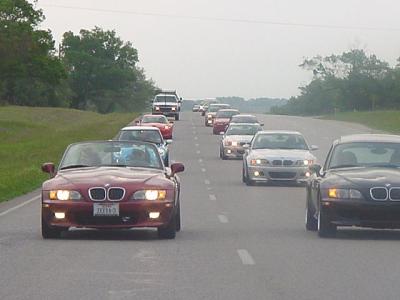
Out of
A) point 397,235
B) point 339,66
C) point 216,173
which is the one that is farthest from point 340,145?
point 339,66

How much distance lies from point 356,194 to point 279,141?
1573 cm

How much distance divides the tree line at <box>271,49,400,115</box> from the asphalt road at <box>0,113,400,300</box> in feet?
336

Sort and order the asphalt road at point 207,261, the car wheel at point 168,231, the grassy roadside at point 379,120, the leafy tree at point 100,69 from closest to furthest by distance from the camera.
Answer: the asphalt road at point 207,261, the car wheel at point 168,231, the grassy roadside at point 379,120, the leafy tree at point 100,69

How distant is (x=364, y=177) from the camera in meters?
16.7

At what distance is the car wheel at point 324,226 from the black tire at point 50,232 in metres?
3.73

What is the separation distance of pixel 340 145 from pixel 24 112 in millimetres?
72113

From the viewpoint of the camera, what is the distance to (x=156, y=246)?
15.6 meters

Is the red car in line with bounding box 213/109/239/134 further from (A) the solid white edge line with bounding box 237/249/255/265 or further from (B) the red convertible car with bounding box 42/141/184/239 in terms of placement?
(A) the solid white edge line with bounding box 237/249/255/265

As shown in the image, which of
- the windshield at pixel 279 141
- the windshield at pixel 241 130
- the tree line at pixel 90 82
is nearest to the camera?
the windshield at pixel 279 141

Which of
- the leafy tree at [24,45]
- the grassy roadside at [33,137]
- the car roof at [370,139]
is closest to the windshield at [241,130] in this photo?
the grassy roadside at [33,137]

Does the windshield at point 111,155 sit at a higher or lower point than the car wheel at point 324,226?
higher

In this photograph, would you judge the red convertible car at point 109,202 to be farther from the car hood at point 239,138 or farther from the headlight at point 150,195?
the car hood at point 239,138

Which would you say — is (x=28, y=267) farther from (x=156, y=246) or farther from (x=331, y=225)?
(x=331, y=225)

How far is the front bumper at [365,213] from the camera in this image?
16.2 meters
